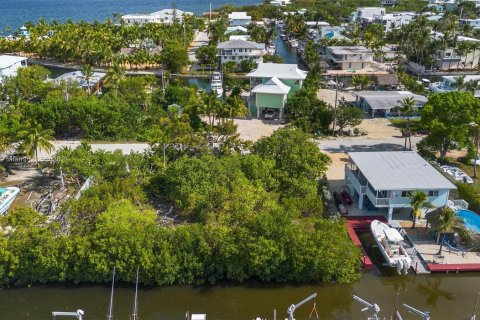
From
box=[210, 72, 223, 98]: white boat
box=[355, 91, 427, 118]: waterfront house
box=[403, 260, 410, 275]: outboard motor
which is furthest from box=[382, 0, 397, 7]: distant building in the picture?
box=[403, 260, 410, 275]: outboard motor

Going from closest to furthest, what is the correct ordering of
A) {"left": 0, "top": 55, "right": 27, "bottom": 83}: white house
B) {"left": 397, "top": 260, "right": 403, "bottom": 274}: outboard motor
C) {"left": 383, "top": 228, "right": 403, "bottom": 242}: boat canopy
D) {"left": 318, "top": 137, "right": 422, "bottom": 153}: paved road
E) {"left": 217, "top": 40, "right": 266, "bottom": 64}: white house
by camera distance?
{"left": 397, "top": 260, "right": 403, "bottom": 274}: outboard motor → {"left": 383, "top": 228, "right": 403, "bottom": 242}: boat canopy → {"left": 318, "top": 137, "right": 422, "bottom": 153}: paved road → {"left": 0, "top": 55, "right": 27, "bottom": 83}: white house → {"left": 217, "top": 40, "right": 266, "bottom": 64}: white house

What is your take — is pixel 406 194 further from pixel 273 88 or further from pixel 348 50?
pixel 348 50

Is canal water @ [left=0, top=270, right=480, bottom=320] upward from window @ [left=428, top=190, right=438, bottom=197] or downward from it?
downward

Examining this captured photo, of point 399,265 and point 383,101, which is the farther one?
point 383,101

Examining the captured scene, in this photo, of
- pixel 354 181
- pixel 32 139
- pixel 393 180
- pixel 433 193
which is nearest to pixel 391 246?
pixel 393 180

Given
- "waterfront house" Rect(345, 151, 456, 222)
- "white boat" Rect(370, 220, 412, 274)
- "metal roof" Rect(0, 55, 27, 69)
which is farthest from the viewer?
"metal roof" Rect(0, 55, 27, 69)

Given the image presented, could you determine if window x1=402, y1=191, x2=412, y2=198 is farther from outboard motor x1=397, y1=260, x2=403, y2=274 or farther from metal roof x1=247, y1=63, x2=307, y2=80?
metal roof x1=247, y1=63, x2=307, y2=80
